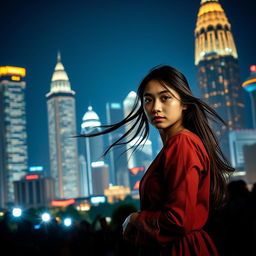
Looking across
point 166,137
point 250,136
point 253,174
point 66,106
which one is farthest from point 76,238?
point 66,106

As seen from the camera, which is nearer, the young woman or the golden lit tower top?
the young woman

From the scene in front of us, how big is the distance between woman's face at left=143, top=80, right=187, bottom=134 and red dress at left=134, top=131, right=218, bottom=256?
0.43ft

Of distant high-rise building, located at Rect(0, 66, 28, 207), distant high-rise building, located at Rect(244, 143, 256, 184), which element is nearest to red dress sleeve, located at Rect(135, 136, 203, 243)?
distant high-rise building, located at Rect(244, 143, 256, 184)

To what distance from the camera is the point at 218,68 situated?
4220 inches

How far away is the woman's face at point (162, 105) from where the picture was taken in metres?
2.05

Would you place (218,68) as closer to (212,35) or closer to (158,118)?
(212,35)

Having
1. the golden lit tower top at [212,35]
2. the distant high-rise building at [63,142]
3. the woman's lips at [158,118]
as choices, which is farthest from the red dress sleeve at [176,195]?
the distant high-rise building at [63,142]

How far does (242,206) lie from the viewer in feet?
12.2

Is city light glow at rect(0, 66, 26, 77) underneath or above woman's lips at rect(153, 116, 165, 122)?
above

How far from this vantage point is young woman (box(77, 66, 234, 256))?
5.92 feet

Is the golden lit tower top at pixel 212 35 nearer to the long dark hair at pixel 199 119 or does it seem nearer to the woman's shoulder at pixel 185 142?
the long dark hair at pixel 199 119

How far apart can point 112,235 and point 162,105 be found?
92 cm

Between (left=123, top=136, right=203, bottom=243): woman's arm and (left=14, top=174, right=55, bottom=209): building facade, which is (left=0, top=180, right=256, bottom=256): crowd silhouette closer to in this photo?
(left=123, top=136, right=203, bottom=243): woman's arm

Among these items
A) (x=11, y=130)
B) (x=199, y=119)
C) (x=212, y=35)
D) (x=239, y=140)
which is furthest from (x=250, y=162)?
(x=199, y=119)
